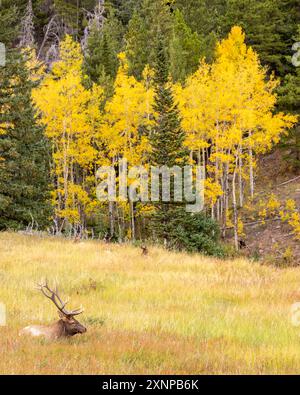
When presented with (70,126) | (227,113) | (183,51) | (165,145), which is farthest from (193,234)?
(183,51)

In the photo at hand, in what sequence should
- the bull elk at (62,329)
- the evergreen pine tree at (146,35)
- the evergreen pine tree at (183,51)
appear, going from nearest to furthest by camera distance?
the bull elk at (62,329), the evergreen pine tree at (183,51), the evergreen pine tree at (146,35)

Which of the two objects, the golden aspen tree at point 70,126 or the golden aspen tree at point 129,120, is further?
the golden aspen tree at point 70,126

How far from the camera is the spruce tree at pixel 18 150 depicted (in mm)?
24053

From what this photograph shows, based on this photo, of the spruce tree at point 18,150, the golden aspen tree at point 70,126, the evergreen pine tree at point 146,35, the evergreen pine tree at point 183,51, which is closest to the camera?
the spruce tree at point 18,150

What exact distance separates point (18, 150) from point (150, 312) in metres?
17.6

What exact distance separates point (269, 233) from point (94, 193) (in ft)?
37.5

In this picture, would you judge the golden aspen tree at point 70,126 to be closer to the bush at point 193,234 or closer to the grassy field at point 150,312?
the bush at point 193,234

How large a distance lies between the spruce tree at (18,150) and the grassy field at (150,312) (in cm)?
659

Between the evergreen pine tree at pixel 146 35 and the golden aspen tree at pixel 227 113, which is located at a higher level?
the evergreen pine tree at pixel 146 35

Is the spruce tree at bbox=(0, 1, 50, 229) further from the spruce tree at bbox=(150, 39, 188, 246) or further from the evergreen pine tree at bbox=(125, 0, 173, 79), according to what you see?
the evergreen pine tree at bbox=(125, 0, 173, 79)

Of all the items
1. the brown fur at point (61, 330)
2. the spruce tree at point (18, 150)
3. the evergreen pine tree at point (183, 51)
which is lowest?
the brown fur at point (61, 330)

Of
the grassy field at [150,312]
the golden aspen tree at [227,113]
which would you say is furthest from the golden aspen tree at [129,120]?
the grassy field at [150,312]

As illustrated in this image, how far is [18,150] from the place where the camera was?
989 inches

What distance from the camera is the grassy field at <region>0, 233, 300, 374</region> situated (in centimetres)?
609
